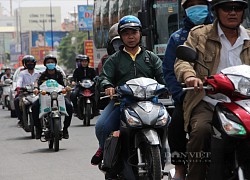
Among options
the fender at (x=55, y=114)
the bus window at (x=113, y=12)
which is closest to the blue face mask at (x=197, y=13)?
the fender at (x=55, y=114)

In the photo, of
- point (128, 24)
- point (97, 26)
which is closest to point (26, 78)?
point (128, 24)

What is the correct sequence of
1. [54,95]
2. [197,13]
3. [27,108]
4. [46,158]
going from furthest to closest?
[27,108], [54,95], [46,158], [197,13]

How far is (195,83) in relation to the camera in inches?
203

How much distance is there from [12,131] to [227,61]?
1351cm

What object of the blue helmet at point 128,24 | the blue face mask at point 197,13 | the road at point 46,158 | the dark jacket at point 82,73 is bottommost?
the road at point 46,158

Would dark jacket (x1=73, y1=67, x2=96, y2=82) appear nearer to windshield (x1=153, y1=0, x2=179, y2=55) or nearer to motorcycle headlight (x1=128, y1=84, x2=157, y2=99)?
windshield (x1=153, y1=0, x2=179, y2=55)

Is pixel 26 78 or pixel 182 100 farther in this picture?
pixel 26 78

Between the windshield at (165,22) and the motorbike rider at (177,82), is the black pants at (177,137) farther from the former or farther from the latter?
the windshield at (165,22)

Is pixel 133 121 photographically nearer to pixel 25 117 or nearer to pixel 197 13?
pixel 197 13

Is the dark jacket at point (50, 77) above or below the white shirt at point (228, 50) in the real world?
below

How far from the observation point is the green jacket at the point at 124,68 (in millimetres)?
7727

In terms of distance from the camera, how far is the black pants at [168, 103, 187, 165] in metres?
6.17

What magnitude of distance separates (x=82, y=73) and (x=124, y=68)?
1122 centimetres

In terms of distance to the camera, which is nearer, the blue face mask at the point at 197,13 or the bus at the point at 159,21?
the blue face mask at the point at 197,13
